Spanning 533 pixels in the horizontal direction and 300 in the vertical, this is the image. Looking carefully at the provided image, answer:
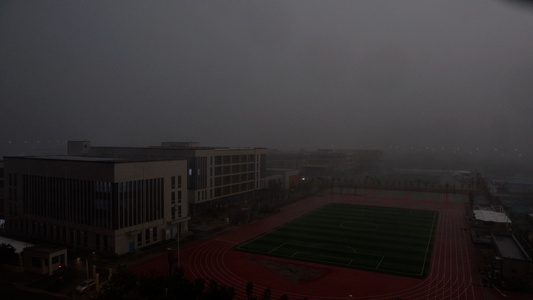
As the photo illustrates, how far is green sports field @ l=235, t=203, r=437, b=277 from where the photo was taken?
1210 cm

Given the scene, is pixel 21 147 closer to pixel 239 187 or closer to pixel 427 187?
pixel 239 187

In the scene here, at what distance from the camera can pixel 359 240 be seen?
14.9 m

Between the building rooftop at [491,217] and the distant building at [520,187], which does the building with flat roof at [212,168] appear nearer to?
the building rooftop at [491,217]

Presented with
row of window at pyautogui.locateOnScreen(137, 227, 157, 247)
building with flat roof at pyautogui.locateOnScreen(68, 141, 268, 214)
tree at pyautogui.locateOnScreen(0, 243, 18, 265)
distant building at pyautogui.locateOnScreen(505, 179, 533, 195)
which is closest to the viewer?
tree at pyautogui.locateOnScreen(0, 243, 18, 265)

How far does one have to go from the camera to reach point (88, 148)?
25.2m

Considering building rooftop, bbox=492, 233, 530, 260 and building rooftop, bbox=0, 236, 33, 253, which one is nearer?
building rooftop, bbox=492, 233, 530, 260

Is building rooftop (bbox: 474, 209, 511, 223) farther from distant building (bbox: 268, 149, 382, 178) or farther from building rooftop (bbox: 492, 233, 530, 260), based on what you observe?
distant building (bbox: 268, 149, 382, 178)

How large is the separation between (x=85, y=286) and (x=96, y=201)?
3729mm

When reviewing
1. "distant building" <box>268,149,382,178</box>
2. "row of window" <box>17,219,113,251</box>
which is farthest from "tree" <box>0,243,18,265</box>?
"distant building" <box>268,149,382,178</box>

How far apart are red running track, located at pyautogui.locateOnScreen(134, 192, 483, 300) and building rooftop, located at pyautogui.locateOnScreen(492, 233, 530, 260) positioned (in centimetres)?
92

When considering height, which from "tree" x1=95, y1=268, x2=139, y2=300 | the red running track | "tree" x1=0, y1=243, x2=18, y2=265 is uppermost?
"tree" x1=95, y1=268, x2=139, y2=300

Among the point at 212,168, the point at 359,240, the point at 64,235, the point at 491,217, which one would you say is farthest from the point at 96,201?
the point at 491,217

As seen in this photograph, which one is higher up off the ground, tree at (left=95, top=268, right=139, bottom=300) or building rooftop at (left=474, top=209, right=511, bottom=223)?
tree at (left=95, top=268, right=139, bottom=300)

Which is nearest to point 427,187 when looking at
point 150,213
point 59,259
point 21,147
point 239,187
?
point 239,187
